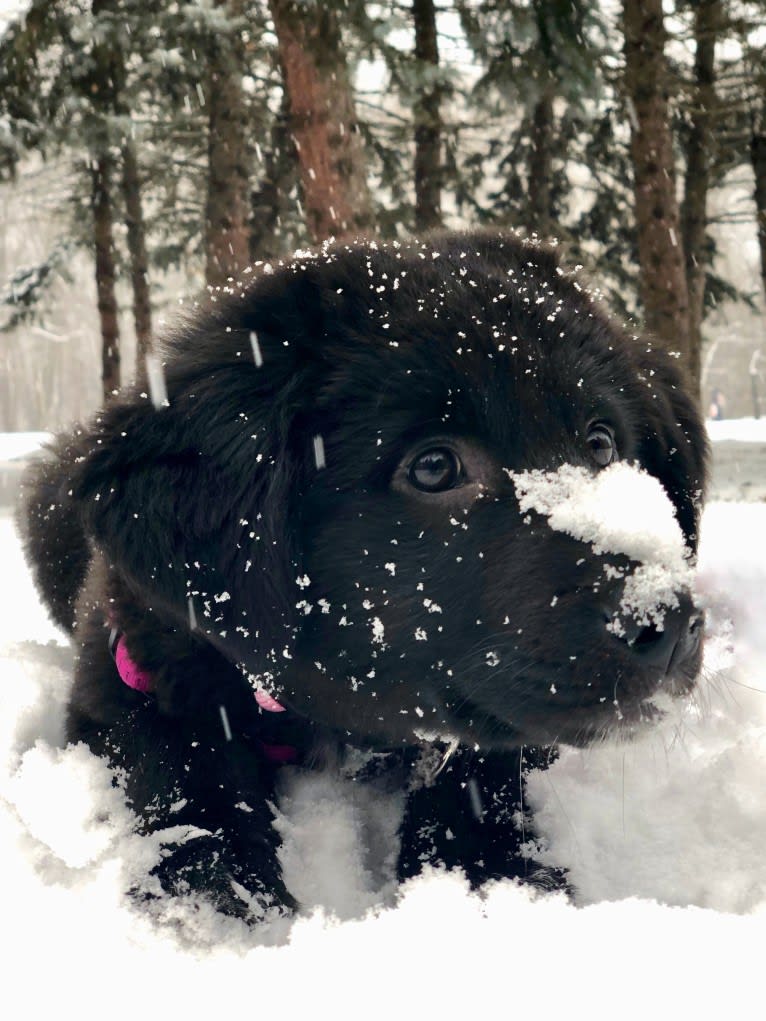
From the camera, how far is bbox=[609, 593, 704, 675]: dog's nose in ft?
5.62

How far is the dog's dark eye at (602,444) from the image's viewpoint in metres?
2.19

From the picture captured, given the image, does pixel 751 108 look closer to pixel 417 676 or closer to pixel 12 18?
pixel 12 18

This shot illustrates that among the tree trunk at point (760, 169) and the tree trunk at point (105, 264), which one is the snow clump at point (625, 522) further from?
the tree trunk at point (105, 264)

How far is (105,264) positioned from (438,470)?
1416 centimetres

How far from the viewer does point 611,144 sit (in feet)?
54.8

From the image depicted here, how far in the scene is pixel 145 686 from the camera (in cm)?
231

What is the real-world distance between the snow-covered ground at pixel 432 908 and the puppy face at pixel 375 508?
38 cm

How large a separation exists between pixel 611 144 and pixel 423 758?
16.3 m

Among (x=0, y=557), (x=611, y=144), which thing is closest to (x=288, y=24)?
(x=0, y=557)

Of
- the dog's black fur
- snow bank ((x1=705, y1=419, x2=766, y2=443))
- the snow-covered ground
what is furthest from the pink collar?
snow bank ((x1=705, y1=419, x2=766, y2=443))

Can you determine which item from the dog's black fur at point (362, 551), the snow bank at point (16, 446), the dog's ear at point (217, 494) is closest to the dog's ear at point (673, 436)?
the dog's black fur at point (362, 551)

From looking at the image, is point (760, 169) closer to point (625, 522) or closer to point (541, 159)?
point (541, 159)

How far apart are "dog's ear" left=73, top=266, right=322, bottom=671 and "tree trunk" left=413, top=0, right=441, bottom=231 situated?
11512mm

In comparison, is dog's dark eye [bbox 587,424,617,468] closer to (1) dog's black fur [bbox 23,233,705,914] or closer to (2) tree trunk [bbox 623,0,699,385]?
(1) dog's black fur [bbox 23,233,705,914]
